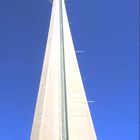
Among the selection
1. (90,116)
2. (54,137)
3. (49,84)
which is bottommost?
(54,137)

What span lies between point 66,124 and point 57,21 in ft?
32.5

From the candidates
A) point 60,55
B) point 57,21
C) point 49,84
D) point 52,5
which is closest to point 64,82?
point 49,84

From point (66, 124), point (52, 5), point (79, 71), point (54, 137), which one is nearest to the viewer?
point (54, 137)

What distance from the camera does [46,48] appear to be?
2409 centimetres

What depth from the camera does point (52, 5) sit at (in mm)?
29312

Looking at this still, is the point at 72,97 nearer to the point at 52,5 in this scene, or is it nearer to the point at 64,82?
the point at 64,82

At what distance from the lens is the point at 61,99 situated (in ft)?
64.9

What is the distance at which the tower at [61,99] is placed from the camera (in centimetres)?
1794

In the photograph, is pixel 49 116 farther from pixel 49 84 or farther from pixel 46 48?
pixel 46 48

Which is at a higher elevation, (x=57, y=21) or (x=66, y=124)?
(x=57, y=21)

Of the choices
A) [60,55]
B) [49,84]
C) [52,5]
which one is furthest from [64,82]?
[52,5]

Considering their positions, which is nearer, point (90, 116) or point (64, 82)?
point (90, 116)

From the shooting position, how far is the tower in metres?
17.9

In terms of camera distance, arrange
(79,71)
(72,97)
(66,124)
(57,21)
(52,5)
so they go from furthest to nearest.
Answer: (52,5), (57,21), (79,71), (72,97), (66,124)
